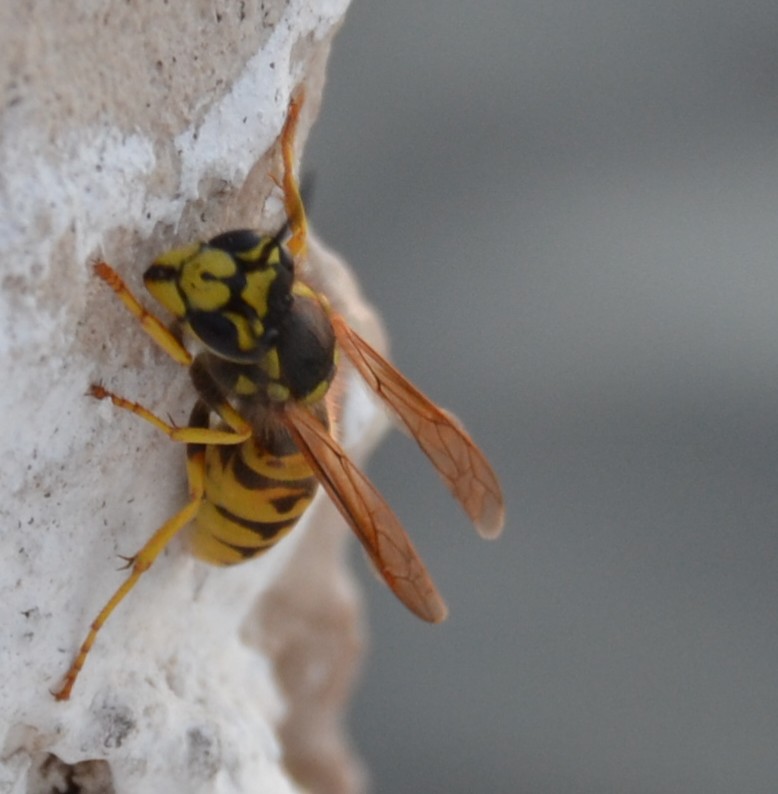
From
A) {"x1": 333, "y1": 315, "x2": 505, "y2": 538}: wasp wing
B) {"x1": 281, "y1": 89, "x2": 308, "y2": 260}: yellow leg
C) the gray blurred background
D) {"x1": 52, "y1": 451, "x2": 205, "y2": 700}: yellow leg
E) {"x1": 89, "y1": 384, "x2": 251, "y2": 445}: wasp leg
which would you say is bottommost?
{"x1": 52, "y1": 451, "x2": 205, "y2": 700}: yellow leg

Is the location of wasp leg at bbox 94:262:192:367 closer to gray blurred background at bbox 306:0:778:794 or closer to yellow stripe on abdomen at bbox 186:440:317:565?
yellow stripe on abdomen at bbox 186:440:317:565

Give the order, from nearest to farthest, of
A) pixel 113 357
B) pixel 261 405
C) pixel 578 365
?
pixel 113 357 → pixel 261 405 → pixel 578 365

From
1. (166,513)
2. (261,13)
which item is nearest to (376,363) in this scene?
(166,513)

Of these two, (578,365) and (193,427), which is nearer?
(193,427)

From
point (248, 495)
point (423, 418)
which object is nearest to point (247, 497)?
point (248, 495)

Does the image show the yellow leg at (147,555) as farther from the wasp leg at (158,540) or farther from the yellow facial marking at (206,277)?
the yellow facial marking at (206,277)

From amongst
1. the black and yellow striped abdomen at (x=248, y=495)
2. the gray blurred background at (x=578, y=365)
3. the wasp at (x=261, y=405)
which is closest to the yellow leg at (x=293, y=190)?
the wasp at (x=261, y=405)

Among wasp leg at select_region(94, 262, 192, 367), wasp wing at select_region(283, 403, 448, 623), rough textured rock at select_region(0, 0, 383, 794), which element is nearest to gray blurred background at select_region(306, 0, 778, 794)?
rough textured rock at select_region(0, 0, 383, 794)

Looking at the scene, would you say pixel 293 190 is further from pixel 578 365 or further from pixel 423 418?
pixel 578 365
